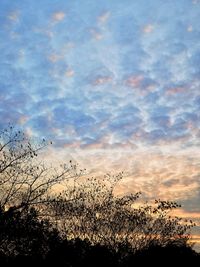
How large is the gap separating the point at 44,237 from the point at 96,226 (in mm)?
5597

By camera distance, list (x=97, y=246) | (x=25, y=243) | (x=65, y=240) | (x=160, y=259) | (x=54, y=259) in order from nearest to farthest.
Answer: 1. (x=25, y=243)
2. (x=160, y=259)
3. (x=54, y=259)
4. (x=97, y=246)
5. (x=65, y=240)

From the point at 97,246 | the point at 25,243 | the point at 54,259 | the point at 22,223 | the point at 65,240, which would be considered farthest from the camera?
the point at 65,240

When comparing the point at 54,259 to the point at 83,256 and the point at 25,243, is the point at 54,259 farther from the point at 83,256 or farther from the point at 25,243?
the point at 25,243

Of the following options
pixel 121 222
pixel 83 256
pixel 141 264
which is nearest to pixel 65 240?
pixel 83 256

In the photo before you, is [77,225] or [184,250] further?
[77,225]

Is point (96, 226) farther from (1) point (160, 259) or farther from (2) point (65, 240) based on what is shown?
(1) point (160, 259)

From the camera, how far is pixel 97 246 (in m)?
42.5

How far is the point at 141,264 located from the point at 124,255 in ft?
45.3

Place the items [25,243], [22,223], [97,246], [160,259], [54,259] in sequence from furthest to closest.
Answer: [97,246], [54,259], [160,259], [25,243], [22,223]

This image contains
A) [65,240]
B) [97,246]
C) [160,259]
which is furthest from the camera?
[65,240]

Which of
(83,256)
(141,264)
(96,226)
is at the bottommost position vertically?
(141,264)

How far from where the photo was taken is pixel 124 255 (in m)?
40.4

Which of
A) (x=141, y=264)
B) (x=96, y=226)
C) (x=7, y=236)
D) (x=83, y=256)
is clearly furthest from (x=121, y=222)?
(x=7, y=236)

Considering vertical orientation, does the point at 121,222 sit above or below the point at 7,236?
above
